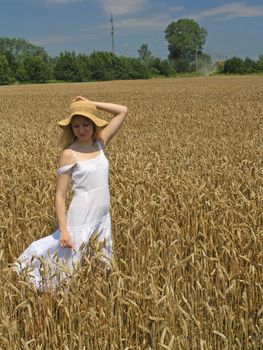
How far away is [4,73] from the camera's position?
75688 mm

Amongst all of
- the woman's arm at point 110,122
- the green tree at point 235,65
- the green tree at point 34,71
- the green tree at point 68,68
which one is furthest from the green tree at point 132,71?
the woman's arm at point 110,122

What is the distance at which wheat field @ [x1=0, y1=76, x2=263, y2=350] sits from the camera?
7.97 ft

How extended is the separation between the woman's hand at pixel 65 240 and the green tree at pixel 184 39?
130m

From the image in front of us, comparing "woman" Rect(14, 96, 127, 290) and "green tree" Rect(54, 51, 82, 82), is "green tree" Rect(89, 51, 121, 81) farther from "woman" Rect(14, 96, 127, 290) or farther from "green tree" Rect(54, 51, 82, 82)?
"woman" Rect(14, 96, 127, 290)

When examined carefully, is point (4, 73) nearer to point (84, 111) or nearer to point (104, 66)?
point (104, 66)

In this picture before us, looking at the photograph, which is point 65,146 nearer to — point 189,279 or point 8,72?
point 189,279

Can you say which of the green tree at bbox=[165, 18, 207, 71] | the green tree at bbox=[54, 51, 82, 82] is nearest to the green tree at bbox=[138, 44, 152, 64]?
the green tree at bbox=[165, 18, 207, 71]

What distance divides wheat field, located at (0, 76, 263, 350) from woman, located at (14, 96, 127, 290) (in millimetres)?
162

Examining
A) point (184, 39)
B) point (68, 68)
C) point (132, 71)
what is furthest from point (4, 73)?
point (184, 39)

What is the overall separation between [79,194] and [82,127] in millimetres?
474

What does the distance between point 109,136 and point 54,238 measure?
0.93 metres

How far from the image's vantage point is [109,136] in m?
3.68

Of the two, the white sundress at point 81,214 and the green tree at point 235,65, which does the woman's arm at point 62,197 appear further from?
the green tree at point 235,65

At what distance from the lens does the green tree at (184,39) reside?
131 m
